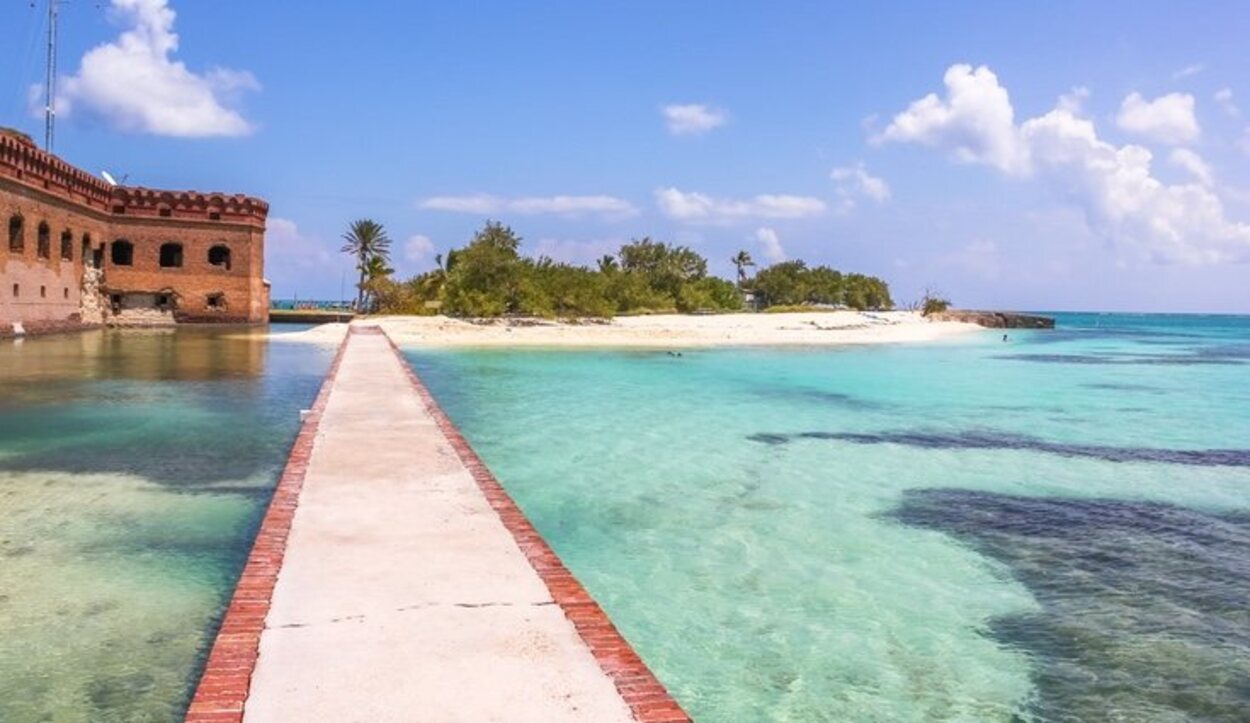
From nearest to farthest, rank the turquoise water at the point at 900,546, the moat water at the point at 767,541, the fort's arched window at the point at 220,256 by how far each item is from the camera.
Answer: the moat water at the point at 767,541
the turquoise water at the point at 900,546
the fort's arched window at the point at 220,256

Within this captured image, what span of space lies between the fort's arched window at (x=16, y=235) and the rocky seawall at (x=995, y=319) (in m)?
80.4

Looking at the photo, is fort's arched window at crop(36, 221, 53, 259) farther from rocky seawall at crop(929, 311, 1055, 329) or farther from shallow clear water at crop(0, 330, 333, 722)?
rocky seawall at crop(929, 311, 1055, 329)

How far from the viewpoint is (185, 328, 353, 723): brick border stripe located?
426 cm

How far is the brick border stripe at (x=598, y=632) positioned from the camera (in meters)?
4.38

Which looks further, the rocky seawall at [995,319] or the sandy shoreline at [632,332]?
the rocky seawall at [995,319]

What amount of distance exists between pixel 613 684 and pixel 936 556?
587 centimetres

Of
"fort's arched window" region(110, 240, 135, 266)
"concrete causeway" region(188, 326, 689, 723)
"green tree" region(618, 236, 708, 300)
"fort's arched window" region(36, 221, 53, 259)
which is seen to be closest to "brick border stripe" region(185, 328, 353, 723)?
"concrete causeway" region(188, 326, 689, 723)

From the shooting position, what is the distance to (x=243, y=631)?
17.0 ft

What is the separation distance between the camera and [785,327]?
6481 centimetres

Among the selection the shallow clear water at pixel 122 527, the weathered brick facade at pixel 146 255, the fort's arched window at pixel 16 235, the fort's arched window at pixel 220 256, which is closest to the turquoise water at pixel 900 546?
the shallow clear water at pixel 122 527

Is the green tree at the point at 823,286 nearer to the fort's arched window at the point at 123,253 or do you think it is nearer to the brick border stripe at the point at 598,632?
the fort's arched window at the point at 123,253

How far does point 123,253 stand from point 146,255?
126 centimetres

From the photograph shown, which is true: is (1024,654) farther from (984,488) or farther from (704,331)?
(704,331)

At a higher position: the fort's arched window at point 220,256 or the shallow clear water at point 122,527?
the fort's arched window at point 220,256
